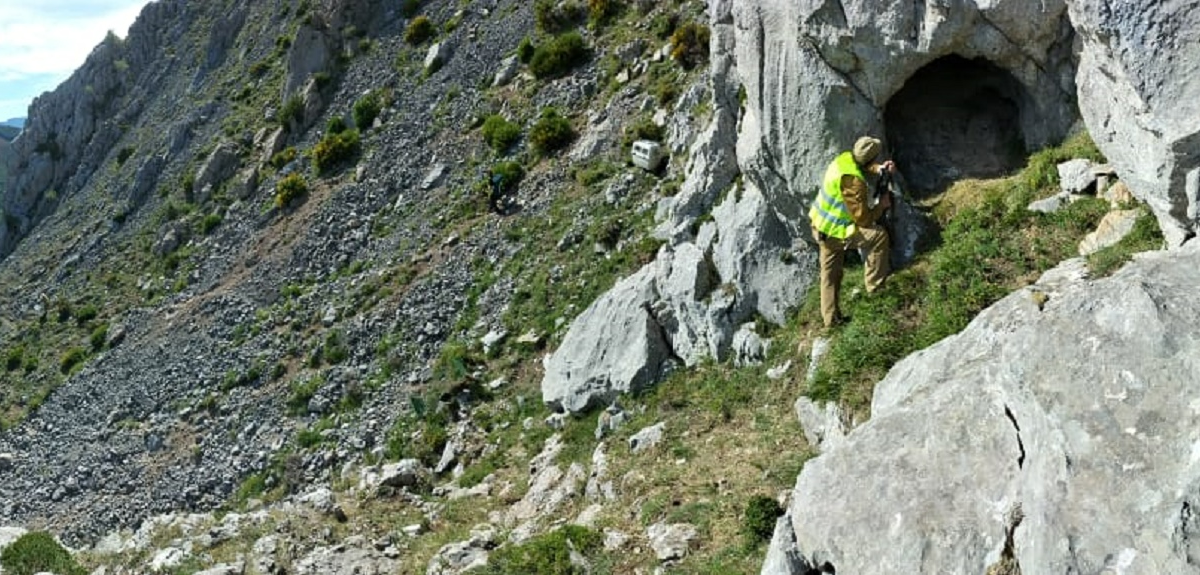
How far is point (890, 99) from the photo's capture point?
15.7 m

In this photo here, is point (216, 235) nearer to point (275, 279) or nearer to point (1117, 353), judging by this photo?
point (275, 279)

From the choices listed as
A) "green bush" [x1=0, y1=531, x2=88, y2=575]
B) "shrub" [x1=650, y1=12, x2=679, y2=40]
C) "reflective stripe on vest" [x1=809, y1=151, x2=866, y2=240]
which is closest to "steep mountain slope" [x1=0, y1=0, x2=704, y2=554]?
"shrub" [x1=650, y1=12, x2=679, y2=40]

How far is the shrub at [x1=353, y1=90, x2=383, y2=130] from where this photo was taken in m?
42.2

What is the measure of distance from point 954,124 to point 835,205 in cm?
342

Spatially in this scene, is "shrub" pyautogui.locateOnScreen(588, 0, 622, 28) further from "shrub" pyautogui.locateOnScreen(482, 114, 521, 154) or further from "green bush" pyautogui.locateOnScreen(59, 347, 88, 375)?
"green bush" pyautogui.locateOnScreen(59, 347, 88, 375)

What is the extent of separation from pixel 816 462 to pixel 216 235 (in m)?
39.8

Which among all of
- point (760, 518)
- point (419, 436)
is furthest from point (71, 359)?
point (760, 518)

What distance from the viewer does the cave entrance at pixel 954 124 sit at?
15.0 metres

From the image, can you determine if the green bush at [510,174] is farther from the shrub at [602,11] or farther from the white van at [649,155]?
the shrub at [602,11]

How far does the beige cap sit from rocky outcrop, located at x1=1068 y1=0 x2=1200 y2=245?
314 centimetres

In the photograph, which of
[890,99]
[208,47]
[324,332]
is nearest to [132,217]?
[208,47]

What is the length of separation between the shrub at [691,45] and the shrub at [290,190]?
19278mm

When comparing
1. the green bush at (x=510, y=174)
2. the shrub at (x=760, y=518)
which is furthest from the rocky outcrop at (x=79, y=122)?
the shrub at (x=760, y=518)

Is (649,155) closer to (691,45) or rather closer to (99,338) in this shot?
(691,45)
